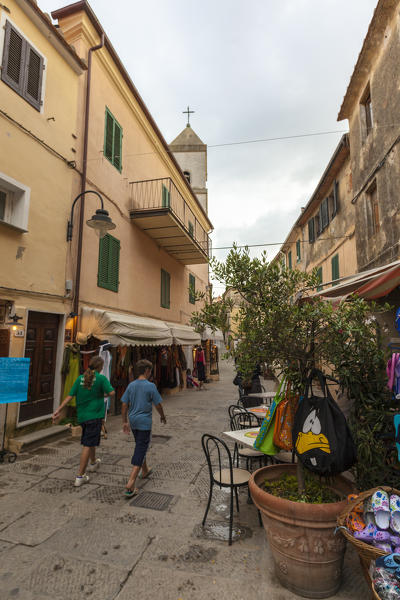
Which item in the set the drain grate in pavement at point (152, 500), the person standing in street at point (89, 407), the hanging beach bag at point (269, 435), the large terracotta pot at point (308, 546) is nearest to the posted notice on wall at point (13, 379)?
the person standing in street at point (89, 407)

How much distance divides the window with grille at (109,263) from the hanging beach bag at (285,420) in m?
6.66

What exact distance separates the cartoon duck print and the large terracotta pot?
366 millimetres

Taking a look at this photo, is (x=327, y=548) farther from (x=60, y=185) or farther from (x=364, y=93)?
(x=364, y=93)

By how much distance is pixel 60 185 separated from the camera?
7332 millimetres

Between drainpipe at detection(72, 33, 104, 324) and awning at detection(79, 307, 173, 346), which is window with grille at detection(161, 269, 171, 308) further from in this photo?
drainpipe at detection(72, 33, 104, 324)

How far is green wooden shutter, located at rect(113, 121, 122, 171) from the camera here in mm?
9875

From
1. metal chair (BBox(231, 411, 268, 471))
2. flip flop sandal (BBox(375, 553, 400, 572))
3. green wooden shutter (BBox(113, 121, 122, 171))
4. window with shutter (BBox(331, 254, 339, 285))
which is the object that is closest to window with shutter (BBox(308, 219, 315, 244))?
window with shutter (BBox(331, 254, 339, 285))

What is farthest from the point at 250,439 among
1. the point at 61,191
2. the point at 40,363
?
the point at 61,191

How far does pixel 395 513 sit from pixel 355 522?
0.29 meters

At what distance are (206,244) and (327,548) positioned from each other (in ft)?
50.2

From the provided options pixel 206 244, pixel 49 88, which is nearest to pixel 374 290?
pixel 49 88

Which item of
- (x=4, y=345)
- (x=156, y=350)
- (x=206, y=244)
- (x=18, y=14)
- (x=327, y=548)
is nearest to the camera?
(x=327, y=548)

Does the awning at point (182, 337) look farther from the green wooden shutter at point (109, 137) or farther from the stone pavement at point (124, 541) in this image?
the stone pavement at point (124, 541)

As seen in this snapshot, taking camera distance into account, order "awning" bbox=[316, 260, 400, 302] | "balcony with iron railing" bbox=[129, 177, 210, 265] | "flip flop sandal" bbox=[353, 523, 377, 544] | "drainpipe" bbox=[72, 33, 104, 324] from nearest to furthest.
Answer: "flip flop sandal" bbox=[353, 523, 377, 544] → "awning" bbox=[316, 260, 400, 302] → "drainpipe" bbox=[72, 33, 104, 324] → "balcony with iron railing" bbox=[129, 177, 210, 265]
